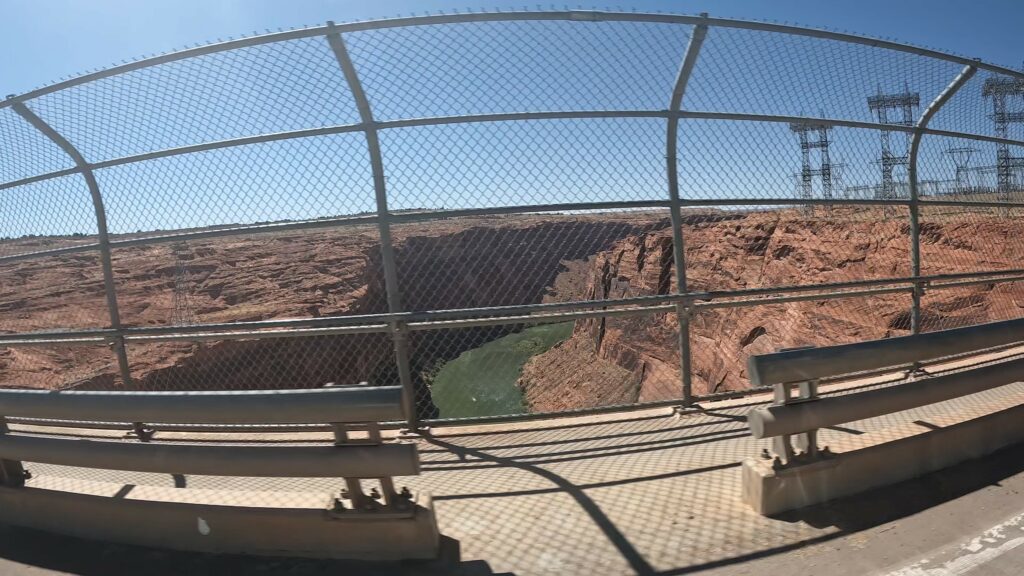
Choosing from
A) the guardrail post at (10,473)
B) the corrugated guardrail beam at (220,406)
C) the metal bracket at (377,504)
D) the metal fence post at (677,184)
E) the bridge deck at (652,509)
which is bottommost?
the bridge deck at (652,509)

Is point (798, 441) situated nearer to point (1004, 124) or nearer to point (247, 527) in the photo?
point (247, 527)

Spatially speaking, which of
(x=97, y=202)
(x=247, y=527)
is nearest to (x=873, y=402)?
(x=247, y=527)

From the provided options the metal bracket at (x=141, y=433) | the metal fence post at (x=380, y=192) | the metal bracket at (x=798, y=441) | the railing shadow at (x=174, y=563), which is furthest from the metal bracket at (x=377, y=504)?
the metal bracket at (x=141, y=433)

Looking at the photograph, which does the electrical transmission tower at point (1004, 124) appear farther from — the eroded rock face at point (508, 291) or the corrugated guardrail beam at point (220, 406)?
the corrugated guardrail beam at point (220, 406)

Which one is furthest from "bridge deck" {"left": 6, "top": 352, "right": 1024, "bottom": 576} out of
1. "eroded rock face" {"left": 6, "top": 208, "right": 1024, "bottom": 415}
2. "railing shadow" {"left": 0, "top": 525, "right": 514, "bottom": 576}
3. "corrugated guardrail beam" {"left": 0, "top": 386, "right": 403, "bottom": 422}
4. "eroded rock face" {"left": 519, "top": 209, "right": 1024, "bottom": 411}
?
"eroded rock face" {"left": 519, "top": 209, "right": 1024, "bottom": 411}

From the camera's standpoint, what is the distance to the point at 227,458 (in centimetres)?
225

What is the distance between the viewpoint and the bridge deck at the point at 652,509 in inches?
85.7

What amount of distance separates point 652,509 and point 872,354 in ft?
4.34

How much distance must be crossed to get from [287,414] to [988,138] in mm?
6232

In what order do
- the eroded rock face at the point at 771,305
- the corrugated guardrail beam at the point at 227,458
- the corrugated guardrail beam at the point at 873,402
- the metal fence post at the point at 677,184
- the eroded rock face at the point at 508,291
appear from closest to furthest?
the corrugated guardrail beam at the point at 227,458 → the corrugated guardrail beam at the point at 873,402 → the metal fence post at the point at 677,184 → the eroded rock face at the point at 508,291 → the eroded rock face at the point at 771,305

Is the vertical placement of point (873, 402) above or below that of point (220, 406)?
below

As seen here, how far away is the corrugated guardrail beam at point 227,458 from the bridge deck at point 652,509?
208 millimetres

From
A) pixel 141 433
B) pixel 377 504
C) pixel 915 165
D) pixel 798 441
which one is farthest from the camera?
pixel 915 165

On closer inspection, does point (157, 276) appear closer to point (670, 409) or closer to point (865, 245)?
point (670, 409)
